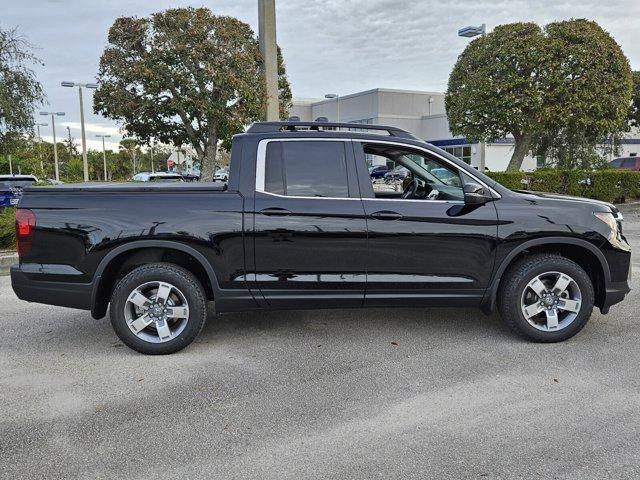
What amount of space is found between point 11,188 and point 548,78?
49.7 feet

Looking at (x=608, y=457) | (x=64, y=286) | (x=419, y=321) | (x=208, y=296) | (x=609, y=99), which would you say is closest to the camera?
(x=608, y=457)

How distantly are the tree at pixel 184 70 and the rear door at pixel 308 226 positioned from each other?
11.7 metres

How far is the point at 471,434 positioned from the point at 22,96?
46.0 feet

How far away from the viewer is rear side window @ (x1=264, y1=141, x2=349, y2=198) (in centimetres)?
443

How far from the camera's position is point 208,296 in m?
4.66

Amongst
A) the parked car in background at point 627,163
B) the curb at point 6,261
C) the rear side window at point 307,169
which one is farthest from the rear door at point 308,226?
the parked car in background at point 627,163

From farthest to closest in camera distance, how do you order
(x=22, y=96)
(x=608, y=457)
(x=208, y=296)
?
(x=22, y=96) → (x=208, y=296) → (x=608, y=457)

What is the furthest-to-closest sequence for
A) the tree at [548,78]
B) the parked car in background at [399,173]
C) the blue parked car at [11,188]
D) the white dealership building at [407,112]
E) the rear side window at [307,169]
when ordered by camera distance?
1. the white dealership building at [407,112]
2. the tree at [548,78]
3. the blue parked car at [11,188]
4. the parked car in background at [399,173]
5. the rear side window at [307,169]

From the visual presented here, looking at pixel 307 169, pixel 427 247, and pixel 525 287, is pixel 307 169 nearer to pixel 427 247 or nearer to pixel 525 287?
pixel 427 247

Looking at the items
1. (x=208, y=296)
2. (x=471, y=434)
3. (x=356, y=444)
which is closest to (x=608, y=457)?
(x=471, y=434)

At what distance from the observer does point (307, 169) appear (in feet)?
14.7

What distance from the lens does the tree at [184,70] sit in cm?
1552

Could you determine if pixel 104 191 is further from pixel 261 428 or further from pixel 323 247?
pixel 261 428

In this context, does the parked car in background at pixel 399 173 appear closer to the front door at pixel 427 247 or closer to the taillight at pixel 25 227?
the front door at pixel 427 247
